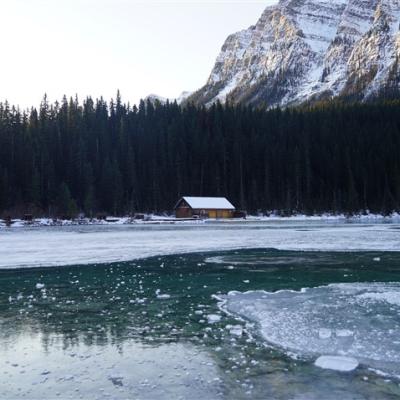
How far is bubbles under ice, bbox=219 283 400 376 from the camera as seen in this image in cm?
832

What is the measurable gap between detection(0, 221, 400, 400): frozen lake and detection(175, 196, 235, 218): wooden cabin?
71.6m

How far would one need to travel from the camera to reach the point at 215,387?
667cm

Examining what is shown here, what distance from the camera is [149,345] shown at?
28.7 feet

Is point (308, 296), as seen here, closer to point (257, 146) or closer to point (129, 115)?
point (257, 146)

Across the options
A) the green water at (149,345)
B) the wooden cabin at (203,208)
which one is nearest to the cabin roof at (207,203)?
the wooden cabin at (203,208)

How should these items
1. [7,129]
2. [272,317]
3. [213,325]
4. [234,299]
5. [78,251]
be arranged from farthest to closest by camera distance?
1. [7,129]
2. [78,251]
3. [234,299]
4. [272,317]
5. [213,325]

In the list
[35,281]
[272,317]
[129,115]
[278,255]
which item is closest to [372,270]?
[278,255]

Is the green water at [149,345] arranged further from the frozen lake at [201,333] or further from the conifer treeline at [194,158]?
the conifer treeline at [194,158]

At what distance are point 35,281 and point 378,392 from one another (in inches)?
512

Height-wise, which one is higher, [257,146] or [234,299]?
[257,146]

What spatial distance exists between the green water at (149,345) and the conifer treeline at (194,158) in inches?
2965

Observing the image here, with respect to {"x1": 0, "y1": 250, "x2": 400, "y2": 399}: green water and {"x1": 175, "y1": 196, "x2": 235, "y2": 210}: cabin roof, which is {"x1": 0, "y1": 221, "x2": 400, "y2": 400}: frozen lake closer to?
{"x1": 0, "y1": 250, "x2": 400, "y2": 399}: green water

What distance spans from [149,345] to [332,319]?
4.33 metres

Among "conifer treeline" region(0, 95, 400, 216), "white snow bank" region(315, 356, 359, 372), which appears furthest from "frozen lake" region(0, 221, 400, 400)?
"conifer treeline" region(0, 95, 400, 216)
